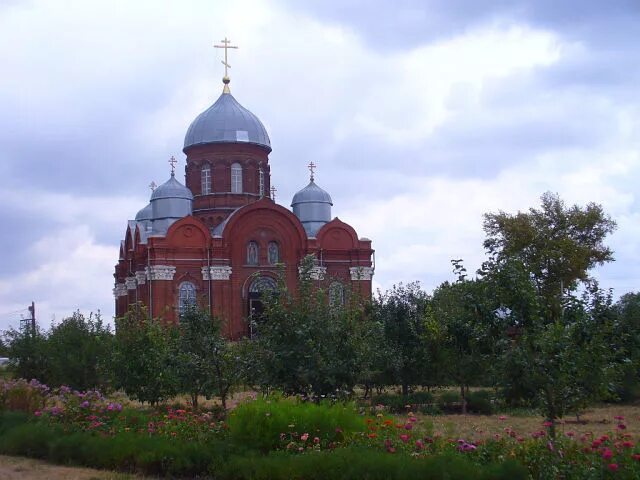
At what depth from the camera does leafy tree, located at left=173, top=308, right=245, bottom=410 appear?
18641 millimetres

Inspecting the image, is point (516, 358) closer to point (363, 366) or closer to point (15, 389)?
point (363, 366)

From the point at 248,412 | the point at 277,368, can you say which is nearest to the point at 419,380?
the point at 277,368

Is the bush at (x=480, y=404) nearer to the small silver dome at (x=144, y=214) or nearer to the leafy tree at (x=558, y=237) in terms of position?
the leafy tree at (x=558, y=237)

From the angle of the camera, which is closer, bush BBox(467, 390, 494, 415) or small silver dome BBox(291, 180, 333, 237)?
bush BBox(467, 390, 494, 415)

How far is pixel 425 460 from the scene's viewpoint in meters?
10.1

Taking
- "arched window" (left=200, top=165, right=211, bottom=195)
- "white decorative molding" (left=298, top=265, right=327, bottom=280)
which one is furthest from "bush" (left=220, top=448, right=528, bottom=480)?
"arched window" (left=200, top=165, right=211, bottom=195)

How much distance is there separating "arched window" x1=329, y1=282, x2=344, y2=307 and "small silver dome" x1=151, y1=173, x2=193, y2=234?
2851cm

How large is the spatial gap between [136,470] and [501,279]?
6275mm

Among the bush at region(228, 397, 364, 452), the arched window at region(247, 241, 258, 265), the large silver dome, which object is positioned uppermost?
the large silver dome

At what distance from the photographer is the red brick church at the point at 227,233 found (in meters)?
43.2

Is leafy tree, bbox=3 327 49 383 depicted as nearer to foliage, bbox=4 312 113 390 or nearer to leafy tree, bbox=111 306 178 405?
foliage, bbox=4 312 113 390

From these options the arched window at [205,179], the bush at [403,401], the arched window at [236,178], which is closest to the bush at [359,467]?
the bush at [403,401]

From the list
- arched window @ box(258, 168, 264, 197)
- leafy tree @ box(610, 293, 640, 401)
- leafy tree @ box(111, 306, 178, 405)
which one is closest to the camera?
leafy tree @ box(610, 293, 640, 401)

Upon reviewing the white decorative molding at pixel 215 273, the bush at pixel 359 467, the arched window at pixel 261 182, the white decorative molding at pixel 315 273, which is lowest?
the bush at pixel 359 467
